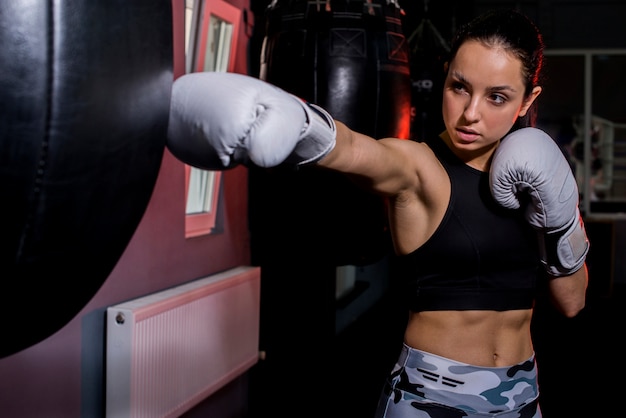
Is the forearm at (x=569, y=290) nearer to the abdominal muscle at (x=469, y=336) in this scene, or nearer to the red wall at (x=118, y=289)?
the abdominal muscle at (x=469, y=336)

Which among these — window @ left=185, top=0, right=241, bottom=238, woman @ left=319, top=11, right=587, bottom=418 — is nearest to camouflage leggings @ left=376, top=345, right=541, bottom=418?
woman @ left=319, top=11, right=587, bottom=418

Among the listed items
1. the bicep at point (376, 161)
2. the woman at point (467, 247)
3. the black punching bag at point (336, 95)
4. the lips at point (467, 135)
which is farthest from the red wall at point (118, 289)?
the lips at point (467, 135)

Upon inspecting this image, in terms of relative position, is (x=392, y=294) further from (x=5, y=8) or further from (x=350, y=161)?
(x=5, y=8)

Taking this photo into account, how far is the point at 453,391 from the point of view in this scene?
136 centimetres

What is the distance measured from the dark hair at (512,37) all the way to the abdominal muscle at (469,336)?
1.56 feet

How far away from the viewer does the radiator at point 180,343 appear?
204cm

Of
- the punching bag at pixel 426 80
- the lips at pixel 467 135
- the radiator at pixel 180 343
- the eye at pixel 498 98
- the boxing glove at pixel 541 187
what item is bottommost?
the radiator at pixel 180 343

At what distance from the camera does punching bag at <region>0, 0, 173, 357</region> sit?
62 cm

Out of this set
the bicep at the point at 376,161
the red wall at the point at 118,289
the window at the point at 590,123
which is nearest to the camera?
the bicep at the point at 376,161

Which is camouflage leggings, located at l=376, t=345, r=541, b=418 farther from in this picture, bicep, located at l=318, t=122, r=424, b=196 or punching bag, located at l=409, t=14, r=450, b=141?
punching bag, located at l=409, t=14, r=450, b=141

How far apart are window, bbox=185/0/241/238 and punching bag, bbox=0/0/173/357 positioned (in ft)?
6.06

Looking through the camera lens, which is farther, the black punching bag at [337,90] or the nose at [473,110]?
the black punching bag at [337,90]

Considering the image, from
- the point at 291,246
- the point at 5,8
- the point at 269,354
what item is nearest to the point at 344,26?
the point at 291,246

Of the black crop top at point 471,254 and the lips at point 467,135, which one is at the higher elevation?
the lips at point 467,135
